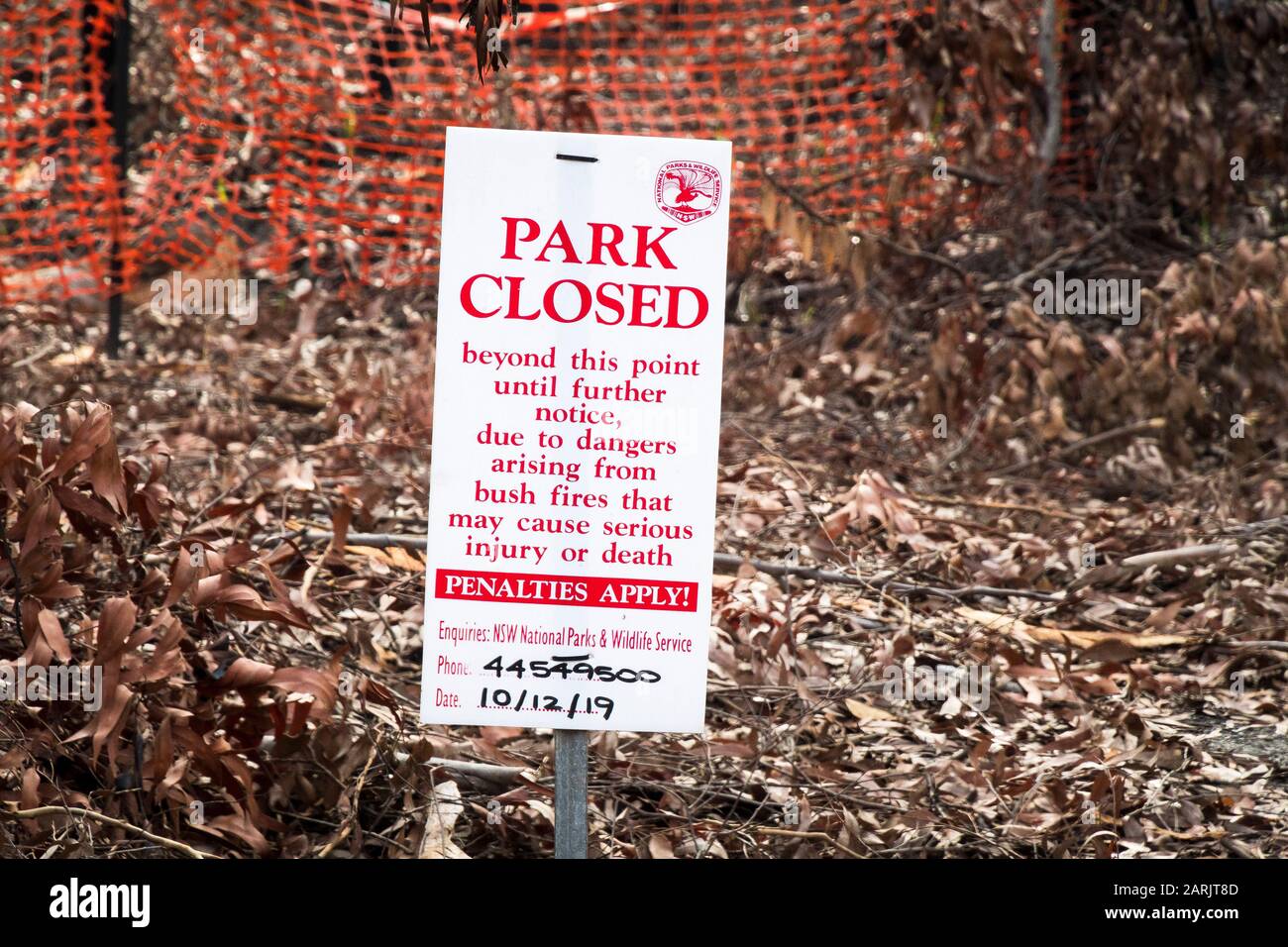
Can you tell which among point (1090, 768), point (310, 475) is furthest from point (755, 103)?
point (1090, 768)

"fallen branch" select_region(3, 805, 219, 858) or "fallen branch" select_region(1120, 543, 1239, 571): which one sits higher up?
"fallen branch" select_region(1120, 543, 1239, 571)

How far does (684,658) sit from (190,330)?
554 centimetres

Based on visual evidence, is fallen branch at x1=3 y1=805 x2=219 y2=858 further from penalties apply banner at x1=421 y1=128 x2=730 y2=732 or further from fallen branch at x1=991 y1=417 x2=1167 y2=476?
fallen branch at x1=991 y1=417 x2=1167 y2=476

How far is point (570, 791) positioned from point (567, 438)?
2.22ft

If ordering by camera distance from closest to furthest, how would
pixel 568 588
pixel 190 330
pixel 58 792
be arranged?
pixel 568 588, pixel 58 792, pixel 190 330

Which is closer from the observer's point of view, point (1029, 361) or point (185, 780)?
point (185, 780)

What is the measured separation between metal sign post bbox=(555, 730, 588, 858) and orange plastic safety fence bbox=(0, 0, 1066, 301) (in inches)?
196

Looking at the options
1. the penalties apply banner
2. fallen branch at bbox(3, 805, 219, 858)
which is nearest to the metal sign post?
the penalties apply banner

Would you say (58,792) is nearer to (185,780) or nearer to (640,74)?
(185,780)

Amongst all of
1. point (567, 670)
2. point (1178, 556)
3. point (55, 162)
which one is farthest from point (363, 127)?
point (567, 670)

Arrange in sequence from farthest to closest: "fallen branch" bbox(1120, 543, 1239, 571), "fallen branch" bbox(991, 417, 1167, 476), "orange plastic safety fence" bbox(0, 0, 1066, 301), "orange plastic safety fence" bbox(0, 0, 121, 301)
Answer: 1. "orange plastic safety fence" bbox(0, 0, 1066, 301)
2. "orange plastic safety fence" bbox(0, 0, 121, 301)
3. "fallen branch" bbox(991, 417, 1167, 476)
4. "fallen branch" bbox(1120, 543, 1239, 571)

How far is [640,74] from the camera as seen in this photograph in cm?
932

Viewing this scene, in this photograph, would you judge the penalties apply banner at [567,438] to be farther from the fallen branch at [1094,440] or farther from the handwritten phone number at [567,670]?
the fallen branch at [1094,440]

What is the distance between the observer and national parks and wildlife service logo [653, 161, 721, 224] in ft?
8.36
